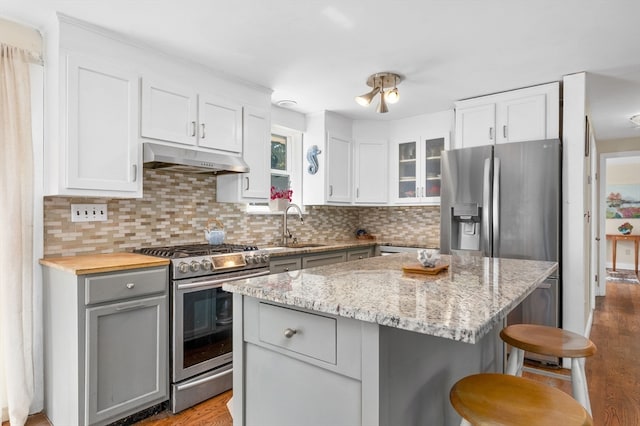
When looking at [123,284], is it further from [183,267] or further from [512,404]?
[512,404]

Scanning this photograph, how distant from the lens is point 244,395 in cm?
144

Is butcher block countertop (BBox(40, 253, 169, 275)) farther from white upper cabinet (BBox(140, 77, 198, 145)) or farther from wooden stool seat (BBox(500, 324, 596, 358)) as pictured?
wooden stool seat (BBox(500, 324, 596, 358))

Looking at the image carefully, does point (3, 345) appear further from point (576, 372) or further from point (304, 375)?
point (576, 372)

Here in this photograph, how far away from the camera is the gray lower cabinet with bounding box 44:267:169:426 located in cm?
200

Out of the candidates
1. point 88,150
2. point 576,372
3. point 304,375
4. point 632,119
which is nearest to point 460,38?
point 576,372

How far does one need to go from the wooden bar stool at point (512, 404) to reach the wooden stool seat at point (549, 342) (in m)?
0.40

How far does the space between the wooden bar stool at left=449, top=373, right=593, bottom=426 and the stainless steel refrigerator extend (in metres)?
2.03

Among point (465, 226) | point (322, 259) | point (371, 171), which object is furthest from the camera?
point (371, 171)

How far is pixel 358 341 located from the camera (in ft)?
3.54

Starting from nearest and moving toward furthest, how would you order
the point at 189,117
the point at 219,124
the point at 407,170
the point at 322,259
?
the point at 189,117, the point at 219,124, the point at 322,259, the point at 407,170

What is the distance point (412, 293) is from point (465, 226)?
2.38 m

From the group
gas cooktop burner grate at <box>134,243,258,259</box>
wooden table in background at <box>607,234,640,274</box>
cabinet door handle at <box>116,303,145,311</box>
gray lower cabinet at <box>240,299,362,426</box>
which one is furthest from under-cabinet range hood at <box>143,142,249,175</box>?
wooden table in background at <box>607,234,640,274</box>

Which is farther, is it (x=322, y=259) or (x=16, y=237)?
(x=322, y=259)

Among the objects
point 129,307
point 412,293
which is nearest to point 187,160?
point 129,307
